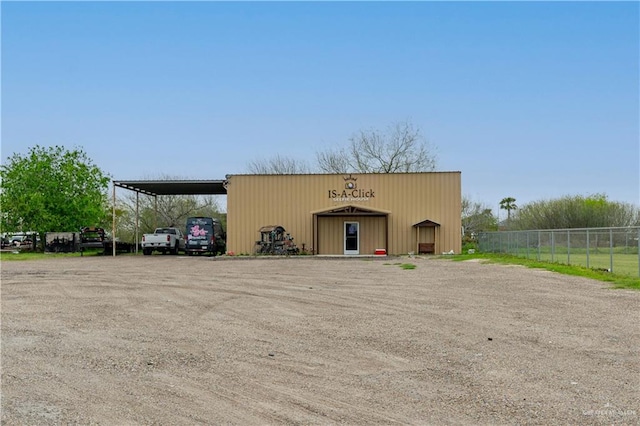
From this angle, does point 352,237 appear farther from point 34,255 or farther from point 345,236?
point 34,255

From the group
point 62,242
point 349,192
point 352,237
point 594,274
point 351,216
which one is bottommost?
point 594,274

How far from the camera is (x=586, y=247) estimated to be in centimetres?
2095

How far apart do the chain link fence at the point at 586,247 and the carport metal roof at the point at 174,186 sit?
685 inches

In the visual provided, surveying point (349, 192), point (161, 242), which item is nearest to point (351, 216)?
Answer: point (349, 192)

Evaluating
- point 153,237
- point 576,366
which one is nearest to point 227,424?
point 576,366

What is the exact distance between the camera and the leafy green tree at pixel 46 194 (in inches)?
1721

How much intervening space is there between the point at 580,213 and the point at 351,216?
19.7 metres

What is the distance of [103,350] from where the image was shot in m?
7.82

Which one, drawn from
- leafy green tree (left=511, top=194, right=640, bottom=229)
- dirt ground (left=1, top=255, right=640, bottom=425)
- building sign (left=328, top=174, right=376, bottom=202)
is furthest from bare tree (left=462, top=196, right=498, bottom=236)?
dirt ground (left=1, top=255, right=640, bottom=425)

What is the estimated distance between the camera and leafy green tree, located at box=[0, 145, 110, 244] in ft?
143

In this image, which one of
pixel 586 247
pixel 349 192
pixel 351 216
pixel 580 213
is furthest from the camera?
pixel 580 213

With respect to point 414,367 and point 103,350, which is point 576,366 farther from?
point 103,350

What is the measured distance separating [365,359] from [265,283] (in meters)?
9.96

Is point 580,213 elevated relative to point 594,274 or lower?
elevated
